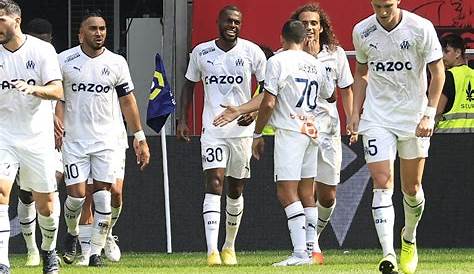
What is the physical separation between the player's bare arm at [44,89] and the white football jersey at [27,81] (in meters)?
0.10

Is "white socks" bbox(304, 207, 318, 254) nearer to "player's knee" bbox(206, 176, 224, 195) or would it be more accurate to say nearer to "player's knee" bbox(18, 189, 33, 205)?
"player's knee" bbox(206, 176, 224, 195)

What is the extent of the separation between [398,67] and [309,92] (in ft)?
5.72

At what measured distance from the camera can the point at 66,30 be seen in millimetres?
23734

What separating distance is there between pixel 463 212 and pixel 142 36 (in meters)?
5.96

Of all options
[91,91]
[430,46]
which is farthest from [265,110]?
[430,46]

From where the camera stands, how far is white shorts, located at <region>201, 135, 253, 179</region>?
13.8 m

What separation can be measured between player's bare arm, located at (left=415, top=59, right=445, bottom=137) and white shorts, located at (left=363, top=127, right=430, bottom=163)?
308 millimetres

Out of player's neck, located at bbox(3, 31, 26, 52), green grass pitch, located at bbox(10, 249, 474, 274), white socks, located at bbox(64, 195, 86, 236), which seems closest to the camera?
player's neck, located at bbox(3, 31, 26, 52)

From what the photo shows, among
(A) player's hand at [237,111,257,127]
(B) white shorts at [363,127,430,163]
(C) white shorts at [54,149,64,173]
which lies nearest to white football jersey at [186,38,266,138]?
(A) player's hand at [237,111,257,127]

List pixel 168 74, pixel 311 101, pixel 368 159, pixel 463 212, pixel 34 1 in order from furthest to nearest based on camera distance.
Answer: pixel 34 1, pixel 168 74, pixel 463 212, pixel 311 101, pixel 368 159

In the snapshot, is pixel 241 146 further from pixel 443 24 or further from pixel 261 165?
pixel 443 24

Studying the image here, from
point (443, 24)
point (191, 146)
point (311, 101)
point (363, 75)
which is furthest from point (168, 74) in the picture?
point (363, 75)

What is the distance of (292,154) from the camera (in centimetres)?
1318

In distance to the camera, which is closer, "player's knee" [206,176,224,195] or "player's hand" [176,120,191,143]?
"player's knee" [206,176,224,195]
